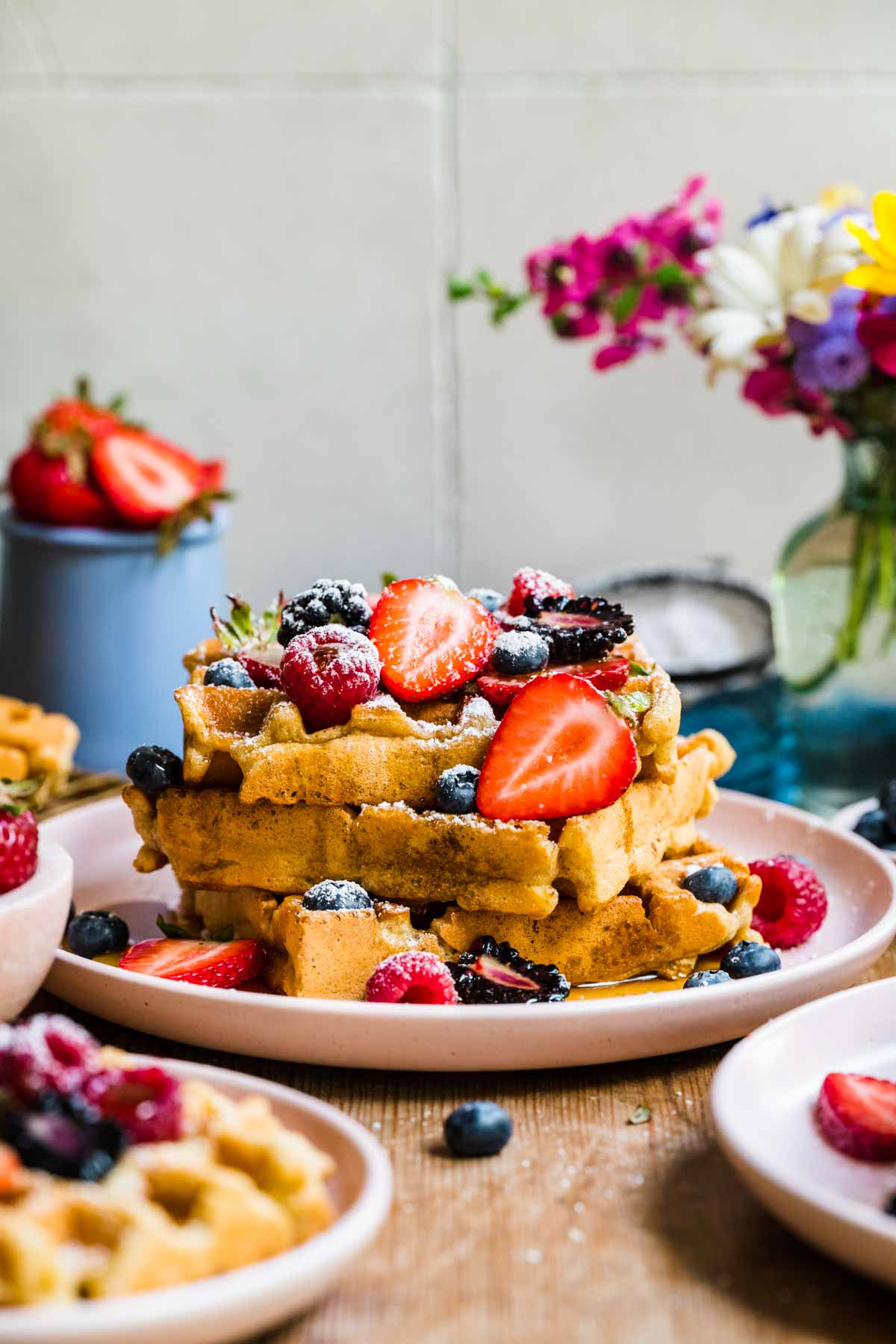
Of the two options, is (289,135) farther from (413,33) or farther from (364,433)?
(364,433)

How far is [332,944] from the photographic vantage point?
155cm

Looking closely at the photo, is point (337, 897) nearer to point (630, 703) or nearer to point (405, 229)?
point (630, 703)

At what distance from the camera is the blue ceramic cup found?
119 inches

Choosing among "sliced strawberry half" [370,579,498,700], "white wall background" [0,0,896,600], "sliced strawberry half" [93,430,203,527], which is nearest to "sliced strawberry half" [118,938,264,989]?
"sliced strawberry half" [370,579,498,700]

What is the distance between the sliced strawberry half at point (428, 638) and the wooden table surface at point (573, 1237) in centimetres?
45

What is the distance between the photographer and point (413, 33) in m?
3.78

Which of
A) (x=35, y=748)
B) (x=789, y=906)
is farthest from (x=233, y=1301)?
(x=35, y=748)

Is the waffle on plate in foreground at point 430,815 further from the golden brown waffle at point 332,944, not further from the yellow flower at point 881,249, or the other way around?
the yellow flower at point 881,249

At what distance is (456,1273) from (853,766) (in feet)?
5.65

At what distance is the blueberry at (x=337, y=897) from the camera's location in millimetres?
1580

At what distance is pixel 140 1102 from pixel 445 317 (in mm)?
3154

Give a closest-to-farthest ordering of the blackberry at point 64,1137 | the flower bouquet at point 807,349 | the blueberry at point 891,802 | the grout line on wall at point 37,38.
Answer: the blackberry at point 64,1137 < the blueberry at point 891,802 < the flower bouquet at point 807,349 < the grout line on wall at point 37,38

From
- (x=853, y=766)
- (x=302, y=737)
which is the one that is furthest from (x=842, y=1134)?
(x=853, y=766)

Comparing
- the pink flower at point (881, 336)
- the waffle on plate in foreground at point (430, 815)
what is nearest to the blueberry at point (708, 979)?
the waffle on plate in foreground at point (430, 815)
